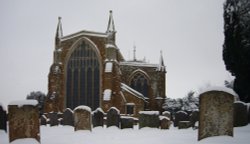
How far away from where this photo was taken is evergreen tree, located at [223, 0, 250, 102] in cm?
1662

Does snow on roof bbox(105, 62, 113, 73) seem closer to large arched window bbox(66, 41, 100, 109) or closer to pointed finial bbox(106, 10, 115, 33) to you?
large arched window bbox(66, 41, 100, 109)

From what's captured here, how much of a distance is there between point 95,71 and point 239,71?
62.0ft

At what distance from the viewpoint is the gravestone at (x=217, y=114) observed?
973 cm

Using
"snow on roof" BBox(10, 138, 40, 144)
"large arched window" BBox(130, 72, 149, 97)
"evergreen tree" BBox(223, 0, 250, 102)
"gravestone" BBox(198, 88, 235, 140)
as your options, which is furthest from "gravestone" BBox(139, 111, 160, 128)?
"large arched window" BBox(130, 72, 149, 97)

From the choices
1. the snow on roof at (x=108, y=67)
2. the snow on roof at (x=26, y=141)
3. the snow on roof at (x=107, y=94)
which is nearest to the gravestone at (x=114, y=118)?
the snow on roof at (x=26, y=141)

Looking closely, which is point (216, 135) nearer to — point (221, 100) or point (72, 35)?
point (221, 100)

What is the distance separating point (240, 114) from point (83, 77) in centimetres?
2203

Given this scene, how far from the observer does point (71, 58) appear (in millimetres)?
34625

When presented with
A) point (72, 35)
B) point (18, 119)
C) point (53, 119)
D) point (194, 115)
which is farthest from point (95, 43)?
point (18, 119)

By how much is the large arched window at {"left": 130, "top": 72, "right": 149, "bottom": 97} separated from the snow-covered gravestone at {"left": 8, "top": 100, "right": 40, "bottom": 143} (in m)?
28.2

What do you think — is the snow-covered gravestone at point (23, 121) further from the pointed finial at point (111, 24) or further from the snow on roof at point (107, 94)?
the pointed finial at point (111, 24)

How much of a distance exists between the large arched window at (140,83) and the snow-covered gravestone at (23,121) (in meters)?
28.2

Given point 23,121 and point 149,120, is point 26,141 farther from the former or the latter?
point 149,120

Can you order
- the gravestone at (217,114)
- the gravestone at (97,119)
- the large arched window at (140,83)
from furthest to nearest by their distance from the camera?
the large arched window at (140,83) < the gravestone at (97,119) < the gravestone at (217,114)
